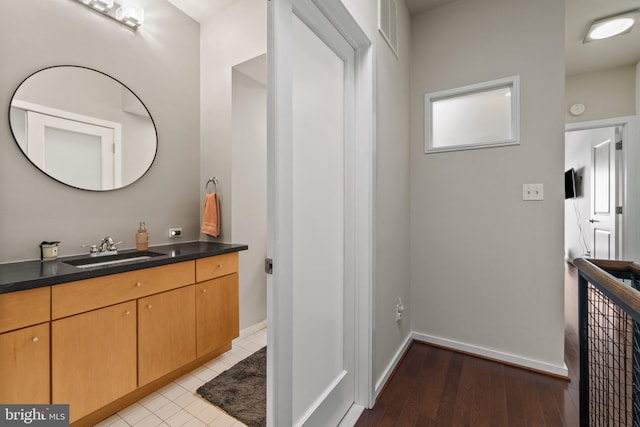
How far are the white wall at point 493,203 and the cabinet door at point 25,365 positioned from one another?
2.40 metres

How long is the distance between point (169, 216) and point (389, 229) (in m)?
1.81

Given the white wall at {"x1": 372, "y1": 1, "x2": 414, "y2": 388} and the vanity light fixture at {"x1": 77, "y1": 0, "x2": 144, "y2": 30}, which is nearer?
the white wall at {"x1": 372, "y1": 1, "x2": 414, "y2": 388}

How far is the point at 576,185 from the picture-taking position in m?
4.80

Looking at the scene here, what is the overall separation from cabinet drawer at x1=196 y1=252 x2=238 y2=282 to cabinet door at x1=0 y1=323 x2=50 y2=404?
2.78 feet

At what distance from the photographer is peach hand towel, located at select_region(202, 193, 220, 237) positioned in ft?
8.08

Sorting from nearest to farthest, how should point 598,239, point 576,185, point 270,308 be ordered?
point 270,308 → point 598,239 → point 576,185

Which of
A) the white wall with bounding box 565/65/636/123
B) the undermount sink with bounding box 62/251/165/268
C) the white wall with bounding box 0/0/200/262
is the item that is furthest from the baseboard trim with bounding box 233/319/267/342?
the white wall with bounding box 565/65/636/123

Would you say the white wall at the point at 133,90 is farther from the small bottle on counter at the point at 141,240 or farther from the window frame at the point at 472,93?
the window frame at the point at 472,93

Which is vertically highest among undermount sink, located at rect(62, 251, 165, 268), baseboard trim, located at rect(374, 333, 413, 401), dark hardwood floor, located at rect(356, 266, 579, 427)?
undermount sink, located at rect(62, 251, 165, 268)

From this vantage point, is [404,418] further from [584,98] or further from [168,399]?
[584,98]

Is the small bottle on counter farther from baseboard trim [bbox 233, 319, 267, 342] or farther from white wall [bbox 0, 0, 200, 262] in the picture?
baseboard trim [bbox 233, 319, 267, 342]

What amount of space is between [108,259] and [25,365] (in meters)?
0.75

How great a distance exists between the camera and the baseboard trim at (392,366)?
5.79 ft

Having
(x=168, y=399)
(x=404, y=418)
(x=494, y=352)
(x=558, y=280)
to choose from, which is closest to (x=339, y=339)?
(x=404, y=418)
